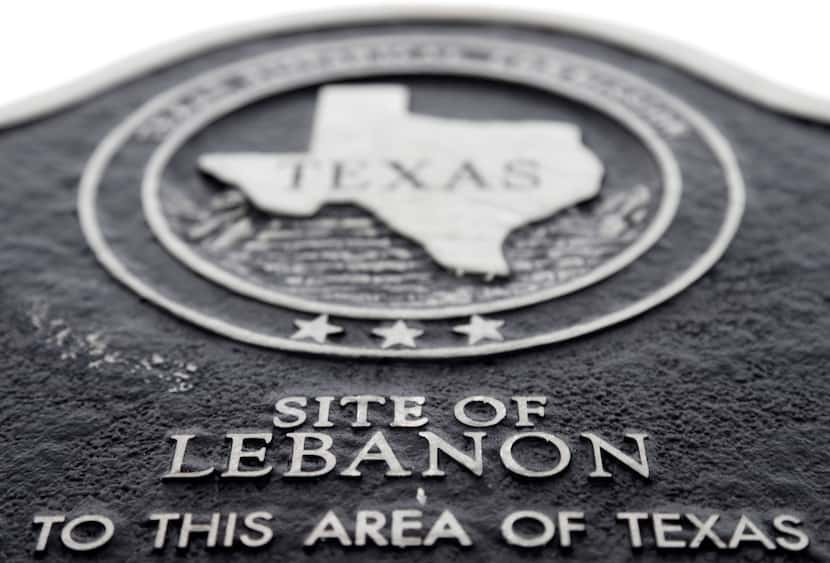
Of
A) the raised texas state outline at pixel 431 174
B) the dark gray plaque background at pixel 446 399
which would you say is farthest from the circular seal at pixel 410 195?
the dark gray plaque background at pixel 446 399

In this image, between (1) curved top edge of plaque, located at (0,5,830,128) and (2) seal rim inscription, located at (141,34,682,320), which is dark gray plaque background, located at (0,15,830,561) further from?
Answer: (1) curved top edge of plaque, located at (0,5,830,128)

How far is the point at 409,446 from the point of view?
208 inches

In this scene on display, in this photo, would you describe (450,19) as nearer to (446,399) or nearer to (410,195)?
(410,195)

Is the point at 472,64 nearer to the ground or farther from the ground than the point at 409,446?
farther from the ground

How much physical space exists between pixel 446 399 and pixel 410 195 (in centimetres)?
191

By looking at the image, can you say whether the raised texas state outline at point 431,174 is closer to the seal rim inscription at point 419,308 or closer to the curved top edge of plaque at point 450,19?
the seal rim inscription at point 419,308

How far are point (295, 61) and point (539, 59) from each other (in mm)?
1665

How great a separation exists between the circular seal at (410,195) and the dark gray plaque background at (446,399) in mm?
160

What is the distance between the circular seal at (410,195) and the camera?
6160 mm

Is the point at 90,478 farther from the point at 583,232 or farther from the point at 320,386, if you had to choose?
the point at 583,232

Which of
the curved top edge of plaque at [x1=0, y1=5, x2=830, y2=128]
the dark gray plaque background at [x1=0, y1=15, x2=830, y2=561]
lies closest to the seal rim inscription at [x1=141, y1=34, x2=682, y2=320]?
the curved top edge of plaque at [x1=0, y1=5, x2=830, y2=128]

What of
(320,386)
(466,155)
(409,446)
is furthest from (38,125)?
(409,446)

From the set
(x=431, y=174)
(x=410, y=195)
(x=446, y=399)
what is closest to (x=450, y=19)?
(x=431, y=174)

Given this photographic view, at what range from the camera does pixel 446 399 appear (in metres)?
5.55
